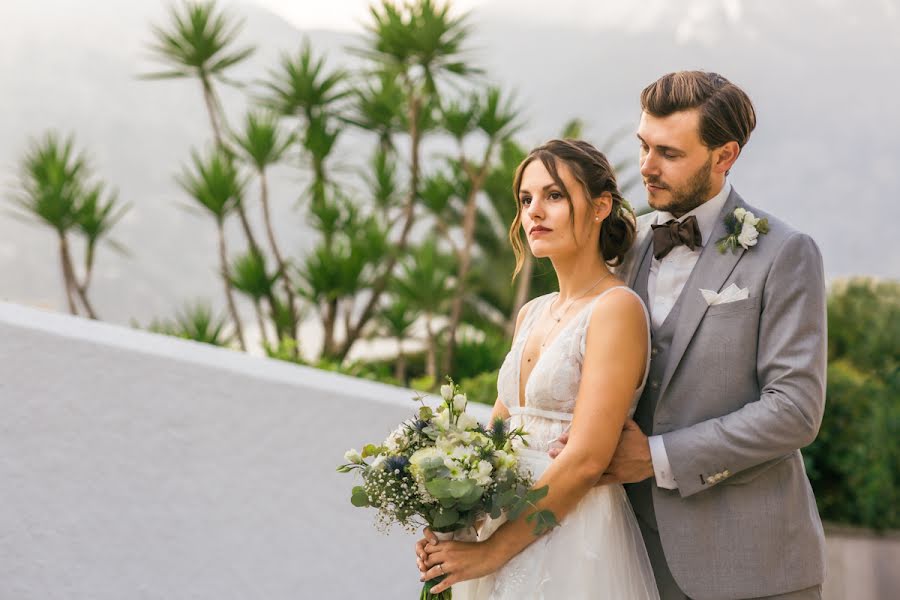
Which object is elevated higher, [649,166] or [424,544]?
[649,166]

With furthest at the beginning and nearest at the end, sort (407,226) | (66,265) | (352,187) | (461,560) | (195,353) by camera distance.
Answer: (352,187) < (407,226) < (66,265) < (195,353) < (461,560)

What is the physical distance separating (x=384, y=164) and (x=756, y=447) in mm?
6976

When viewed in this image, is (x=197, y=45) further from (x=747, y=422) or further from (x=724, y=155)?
(x=747, y=422)

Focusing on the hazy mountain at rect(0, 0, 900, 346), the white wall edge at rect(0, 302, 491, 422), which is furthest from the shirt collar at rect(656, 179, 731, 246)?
the hazy mountain at rect(0, 0, 900, 346)

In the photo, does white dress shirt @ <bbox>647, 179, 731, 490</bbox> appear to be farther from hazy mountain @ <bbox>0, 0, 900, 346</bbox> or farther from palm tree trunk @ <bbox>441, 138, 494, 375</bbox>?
hazy mountain @ <bbox>0, 0, 900, 346</bbox>

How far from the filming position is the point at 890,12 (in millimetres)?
20578

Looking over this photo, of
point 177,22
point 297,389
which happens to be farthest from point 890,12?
point 297,389

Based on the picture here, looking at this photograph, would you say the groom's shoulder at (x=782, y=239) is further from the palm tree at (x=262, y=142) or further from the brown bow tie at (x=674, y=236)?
the palm tree at (x=262, y=142)

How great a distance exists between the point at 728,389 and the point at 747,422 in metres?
0.11

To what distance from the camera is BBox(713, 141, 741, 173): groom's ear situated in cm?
212

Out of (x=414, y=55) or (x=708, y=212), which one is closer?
(x=708, y=212)

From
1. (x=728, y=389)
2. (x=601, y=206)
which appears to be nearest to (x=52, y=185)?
(x=601, y=206)

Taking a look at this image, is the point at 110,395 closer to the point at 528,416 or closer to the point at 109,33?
the point at 528,416

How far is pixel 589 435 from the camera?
193cm
